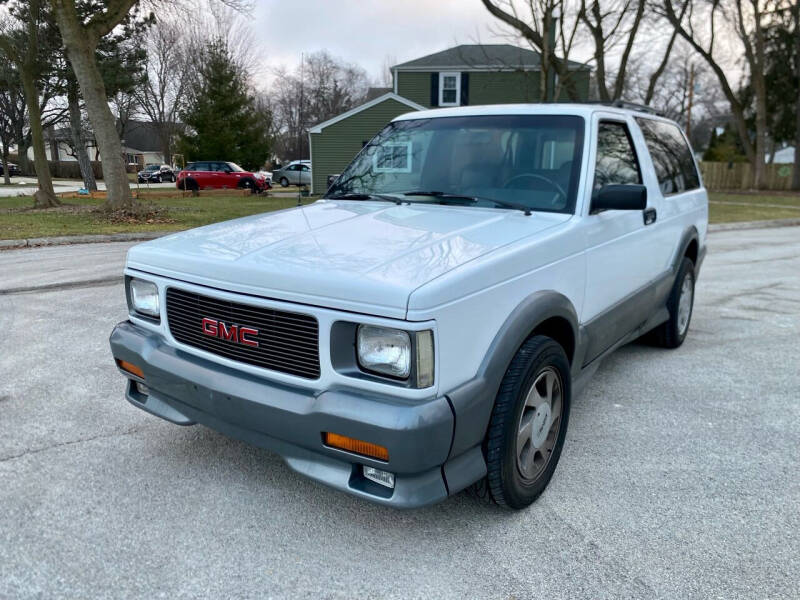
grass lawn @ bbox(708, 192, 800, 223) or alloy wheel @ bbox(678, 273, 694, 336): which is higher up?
alloy wheel @ bbox(678, 273, 694, 336)

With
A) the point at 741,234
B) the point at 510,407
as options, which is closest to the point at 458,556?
the point at 510,407

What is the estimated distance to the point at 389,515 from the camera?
2.84 meters

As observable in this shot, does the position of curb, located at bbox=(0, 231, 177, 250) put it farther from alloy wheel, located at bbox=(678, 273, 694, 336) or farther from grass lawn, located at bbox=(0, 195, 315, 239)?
alloy wheel, located at bbox=(678, 273, 694, 336)

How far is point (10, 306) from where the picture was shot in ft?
20.6

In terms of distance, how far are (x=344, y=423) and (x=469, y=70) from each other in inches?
1177

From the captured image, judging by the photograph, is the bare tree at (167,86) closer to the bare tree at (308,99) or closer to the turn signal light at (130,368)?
the bare tree at (308,99)

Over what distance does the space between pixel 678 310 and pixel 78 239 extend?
33.3 ft

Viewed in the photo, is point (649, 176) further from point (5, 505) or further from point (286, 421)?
point (5, 505)

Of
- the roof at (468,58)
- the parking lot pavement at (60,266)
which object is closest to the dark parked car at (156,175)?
the roof at (468,58)

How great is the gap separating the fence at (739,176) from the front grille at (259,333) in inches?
1432

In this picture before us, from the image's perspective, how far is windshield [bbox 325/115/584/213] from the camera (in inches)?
138

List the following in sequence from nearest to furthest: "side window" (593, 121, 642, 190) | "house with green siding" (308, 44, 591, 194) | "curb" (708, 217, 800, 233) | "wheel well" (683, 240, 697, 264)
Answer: "side window" (593, 121, 642, 190) → "wheel well" (683, 240, 697, 264) → "curb" (708, 217, 800, 233) → "house with green siding" (308, 44, 591, 194)

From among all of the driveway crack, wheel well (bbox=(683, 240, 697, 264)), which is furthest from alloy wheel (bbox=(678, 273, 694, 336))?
the driveway crack

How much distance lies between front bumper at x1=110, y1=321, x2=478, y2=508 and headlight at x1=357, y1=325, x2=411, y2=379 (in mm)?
106
